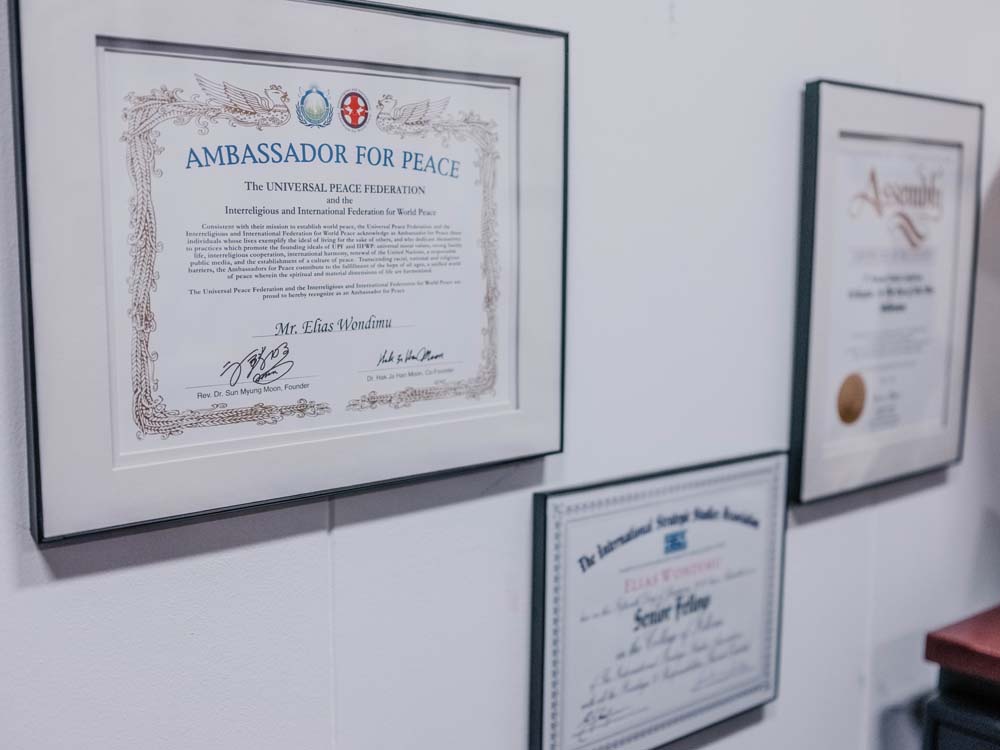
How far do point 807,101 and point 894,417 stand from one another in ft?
1.43

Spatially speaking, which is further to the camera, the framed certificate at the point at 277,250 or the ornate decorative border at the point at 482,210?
the ornate decorative border at the point at 482,210

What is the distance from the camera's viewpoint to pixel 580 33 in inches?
37.2

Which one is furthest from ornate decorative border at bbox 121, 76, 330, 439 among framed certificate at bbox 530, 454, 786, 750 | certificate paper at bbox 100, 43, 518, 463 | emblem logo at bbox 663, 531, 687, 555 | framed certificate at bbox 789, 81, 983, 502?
framed certificate at bbox 789, 81, 983, 502

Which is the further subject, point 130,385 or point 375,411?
point 375,411

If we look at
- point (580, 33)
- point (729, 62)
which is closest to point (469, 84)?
point (580, 33)

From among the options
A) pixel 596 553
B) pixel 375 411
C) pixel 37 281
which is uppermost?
pixel 37 281

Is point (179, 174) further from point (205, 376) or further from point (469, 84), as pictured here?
point (469, 84)

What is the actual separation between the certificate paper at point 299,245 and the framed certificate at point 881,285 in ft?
1.52

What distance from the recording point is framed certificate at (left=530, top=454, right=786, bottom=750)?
97 cm

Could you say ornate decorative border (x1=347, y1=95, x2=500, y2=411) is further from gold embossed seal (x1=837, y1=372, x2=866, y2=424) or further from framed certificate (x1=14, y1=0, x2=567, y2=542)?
gold embossed seal (x1=837, y1=372, x2=866, y2=424)
